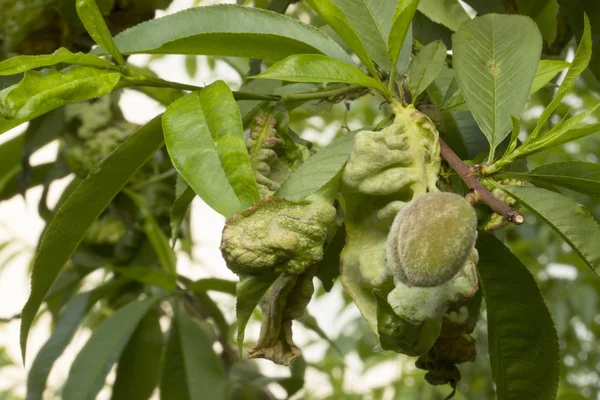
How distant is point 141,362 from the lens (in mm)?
1620

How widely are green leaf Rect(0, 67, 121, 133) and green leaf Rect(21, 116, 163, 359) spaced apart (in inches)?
2.8

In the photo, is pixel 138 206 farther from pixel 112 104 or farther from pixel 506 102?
pixel 506 102

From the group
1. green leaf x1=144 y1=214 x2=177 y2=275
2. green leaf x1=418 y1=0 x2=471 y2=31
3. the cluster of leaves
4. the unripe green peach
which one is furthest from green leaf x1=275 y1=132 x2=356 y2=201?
green leaf x1=144 y1=214 x2=177 y2=275

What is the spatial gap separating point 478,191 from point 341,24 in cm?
22

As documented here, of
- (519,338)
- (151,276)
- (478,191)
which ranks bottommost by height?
(151,276)

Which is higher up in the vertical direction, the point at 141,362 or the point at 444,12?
the point at 444,12

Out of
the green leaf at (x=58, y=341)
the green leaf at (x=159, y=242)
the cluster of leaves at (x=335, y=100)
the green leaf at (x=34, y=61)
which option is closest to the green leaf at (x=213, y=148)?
the cluster of leaves at (x=335, y=100)

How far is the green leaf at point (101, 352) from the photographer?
146cm

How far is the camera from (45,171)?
166cm

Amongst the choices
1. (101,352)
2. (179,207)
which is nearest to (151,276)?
(101,352)

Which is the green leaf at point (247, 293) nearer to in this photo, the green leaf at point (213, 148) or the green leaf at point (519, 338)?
the green leaf at point (213, 148)

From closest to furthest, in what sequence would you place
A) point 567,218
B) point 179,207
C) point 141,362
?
point 567,218
point 179,207
point 141,362

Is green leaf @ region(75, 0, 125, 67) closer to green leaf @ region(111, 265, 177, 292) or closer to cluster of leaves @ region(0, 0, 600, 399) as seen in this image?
cluster of leaves @ region(0, 0, 600, 399)

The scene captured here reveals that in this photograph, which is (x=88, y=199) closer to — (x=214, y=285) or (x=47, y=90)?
(x=47, y=90)
